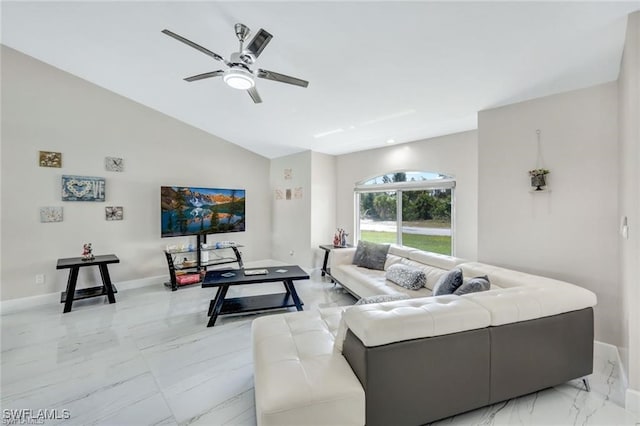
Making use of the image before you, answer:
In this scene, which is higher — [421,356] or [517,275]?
[517,275]

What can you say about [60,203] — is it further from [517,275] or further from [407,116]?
[517,275]

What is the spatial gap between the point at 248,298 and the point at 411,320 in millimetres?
2773

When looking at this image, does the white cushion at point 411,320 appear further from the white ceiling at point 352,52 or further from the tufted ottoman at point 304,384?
the white ceiling at point 352,52

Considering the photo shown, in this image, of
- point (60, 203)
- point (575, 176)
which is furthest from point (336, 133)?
point (60, 203)

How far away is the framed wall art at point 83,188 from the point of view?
4.00 meters

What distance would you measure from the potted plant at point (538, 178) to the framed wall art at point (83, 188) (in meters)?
5.88

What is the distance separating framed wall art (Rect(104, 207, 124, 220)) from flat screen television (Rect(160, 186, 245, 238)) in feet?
1.99

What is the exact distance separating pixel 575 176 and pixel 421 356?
2.48 metres

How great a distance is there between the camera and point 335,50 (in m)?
2.53

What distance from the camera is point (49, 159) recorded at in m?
3.87

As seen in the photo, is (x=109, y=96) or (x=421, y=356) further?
(x=109, y=96)

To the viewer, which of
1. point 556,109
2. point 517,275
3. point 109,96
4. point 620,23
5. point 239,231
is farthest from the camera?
point 239,231

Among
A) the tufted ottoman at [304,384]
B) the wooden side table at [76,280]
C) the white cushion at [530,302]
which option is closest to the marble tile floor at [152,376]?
the wooden side table at [76,280]

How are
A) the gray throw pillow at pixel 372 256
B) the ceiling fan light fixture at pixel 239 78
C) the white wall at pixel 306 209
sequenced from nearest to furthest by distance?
the ceiling fan light fixture at pixel 239 78 → the gray throw pillow at pixel 372 256 → the white wall at pixel 306 209
